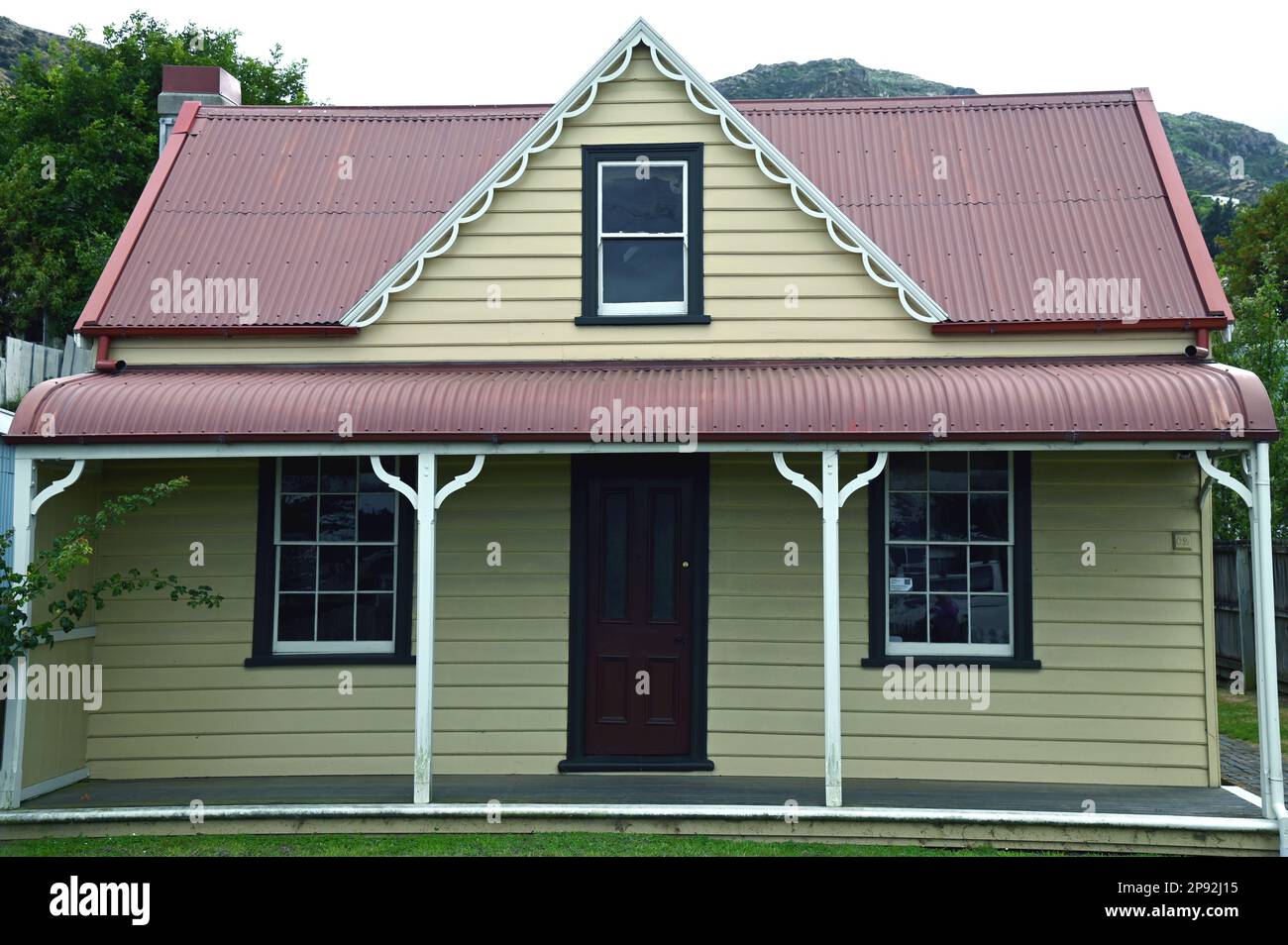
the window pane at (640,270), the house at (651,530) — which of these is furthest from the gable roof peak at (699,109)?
the window pane at (640,270)

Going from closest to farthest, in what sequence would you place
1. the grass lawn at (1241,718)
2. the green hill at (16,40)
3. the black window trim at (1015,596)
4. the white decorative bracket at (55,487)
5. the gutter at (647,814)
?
the gutter at (647,814) < the white decorative bracket at (55,487) < the black window trim at (1015,596) < the grass lawn at (1241,718) < the green hill at (16,40)

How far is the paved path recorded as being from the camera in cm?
1048

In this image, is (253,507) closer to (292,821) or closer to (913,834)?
(292,821)

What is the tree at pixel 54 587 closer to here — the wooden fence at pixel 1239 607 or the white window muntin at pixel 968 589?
the white window muntin at pixel 968 589

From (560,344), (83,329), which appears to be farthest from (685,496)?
(83,329)

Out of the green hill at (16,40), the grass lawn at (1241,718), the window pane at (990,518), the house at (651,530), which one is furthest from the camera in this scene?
the green hill at (16,40)

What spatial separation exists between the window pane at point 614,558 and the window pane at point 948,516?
2.63 metres

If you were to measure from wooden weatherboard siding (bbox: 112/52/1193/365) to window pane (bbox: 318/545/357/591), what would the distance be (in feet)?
5.70

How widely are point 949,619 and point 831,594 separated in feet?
6.10

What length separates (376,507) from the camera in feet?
34.2

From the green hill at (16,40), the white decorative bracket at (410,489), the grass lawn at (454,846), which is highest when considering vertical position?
the green hill at (16,40)

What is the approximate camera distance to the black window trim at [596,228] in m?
10.1

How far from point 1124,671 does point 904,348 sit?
3.23 metres

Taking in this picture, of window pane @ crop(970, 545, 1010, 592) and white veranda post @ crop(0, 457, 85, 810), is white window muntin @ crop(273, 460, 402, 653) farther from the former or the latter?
window pane @ crop(970, 545, 1010, 592)
